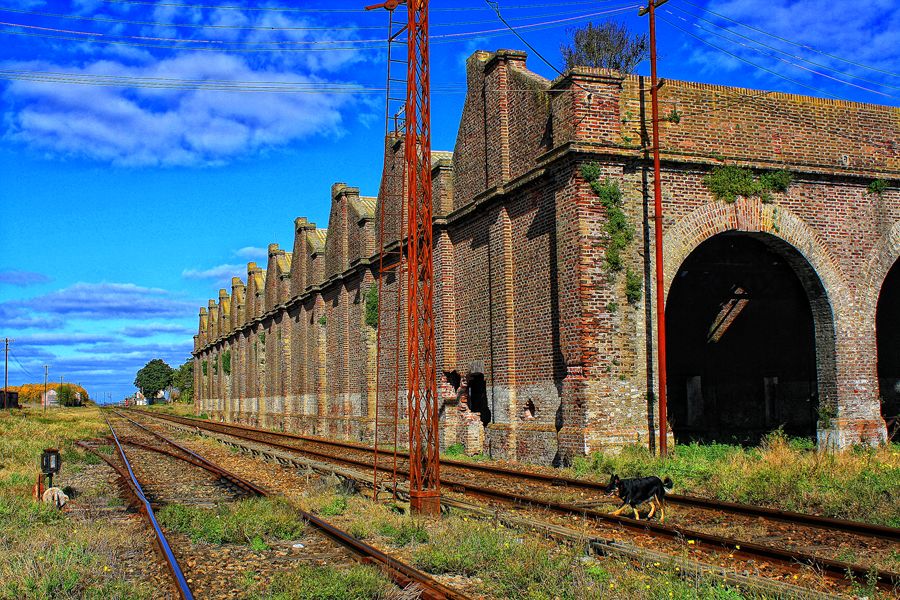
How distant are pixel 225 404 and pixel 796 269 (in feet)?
173

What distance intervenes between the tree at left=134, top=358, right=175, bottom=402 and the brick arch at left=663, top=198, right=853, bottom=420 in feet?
566

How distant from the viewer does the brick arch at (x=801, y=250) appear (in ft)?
55.2

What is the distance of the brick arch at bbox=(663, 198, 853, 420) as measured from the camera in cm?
1681

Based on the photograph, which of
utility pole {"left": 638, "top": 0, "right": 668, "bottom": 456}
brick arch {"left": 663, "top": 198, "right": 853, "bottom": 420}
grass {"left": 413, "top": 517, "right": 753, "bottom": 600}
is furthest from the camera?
brick arch {"left": 663, "top": 198, "right": 853, "bottom": 420}

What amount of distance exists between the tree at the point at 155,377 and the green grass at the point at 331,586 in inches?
7032

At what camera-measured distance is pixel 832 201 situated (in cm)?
1800

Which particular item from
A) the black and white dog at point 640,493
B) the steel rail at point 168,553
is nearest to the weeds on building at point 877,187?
the black and white dog at point 640,493

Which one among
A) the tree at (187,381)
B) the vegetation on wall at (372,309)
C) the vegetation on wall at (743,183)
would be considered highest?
the vegetation on wall at (743,183)

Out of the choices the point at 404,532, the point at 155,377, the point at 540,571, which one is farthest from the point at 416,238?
the point at 155,377

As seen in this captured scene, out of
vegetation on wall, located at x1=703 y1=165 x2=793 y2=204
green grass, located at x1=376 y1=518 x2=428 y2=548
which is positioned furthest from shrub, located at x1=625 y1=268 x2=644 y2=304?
green grass, located at x1=376 y1=518 x2=428 y2=548

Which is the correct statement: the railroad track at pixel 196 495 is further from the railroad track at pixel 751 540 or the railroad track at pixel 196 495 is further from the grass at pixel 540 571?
the railroad track at pixel 751 540

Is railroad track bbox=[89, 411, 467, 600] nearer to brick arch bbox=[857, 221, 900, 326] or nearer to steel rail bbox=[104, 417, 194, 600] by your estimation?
steel rail bbox=[104, 417, 194, 600]

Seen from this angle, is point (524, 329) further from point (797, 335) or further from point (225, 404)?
point (225, 404)

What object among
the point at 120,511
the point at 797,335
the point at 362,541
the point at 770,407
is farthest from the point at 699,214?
the point at 120,511
